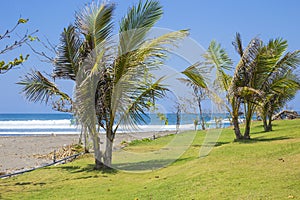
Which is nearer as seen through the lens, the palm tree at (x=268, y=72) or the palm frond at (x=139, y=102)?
the palm frond at (x=139, y=102)

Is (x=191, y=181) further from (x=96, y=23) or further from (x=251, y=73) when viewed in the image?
(x=251, y=73)

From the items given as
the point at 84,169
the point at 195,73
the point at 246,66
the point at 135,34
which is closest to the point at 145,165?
the point at 84,169

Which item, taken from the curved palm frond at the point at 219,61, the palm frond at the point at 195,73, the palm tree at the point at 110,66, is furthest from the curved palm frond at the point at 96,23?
the curved palm frond at the point at 219,61

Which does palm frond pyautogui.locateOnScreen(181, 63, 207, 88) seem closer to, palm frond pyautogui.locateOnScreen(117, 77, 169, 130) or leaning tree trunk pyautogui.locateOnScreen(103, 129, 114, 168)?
palm frond pyautogui.locateOnScreen(117, 77, 169, 130)

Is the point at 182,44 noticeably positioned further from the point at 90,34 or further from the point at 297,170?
the point at 297,170

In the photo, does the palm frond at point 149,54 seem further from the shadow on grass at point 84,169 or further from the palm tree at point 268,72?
the palm tree at point 268,72

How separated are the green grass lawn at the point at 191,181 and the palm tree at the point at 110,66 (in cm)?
156

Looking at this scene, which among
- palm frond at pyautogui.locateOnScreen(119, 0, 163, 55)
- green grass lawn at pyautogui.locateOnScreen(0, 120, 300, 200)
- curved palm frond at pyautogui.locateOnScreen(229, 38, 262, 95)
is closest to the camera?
green grass lawn at pyautogui.locateOnScreen(0, 120, 300, 200)

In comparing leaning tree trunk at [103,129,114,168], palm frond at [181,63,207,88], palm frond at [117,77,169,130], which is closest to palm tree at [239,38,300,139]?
palm frond at [181,63,207,88]

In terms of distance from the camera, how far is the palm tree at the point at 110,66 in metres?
10.0

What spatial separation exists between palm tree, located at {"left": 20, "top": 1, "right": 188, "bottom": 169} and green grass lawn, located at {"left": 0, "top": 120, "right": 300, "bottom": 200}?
5.11 feet

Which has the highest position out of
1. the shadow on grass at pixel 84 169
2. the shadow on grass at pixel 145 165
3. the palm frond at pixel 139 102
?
the palm frond at pixel 139 102

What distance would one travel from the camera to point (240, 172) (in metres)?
7.08

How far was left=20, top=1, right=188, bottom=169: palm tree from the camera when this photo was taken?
395 inches
